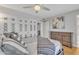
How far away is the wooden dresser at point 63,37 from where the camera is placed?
68.2 inches

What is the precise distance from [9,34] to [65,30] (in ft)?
2.49

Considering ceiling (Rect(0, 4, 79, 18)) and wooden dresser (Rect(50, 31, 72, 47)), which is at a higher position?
ceiling (Rect(0, 4, 79, 18))

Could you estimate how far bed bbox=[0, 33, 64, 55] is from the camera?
1.74 meters

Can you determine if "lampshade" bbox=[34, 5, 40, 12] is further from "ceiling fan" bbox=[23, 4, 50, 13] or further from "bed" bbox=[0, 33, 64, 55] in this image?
"bed" bbox=[0, 33, 64, 55]

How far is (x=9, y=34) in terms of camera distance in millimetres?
1733

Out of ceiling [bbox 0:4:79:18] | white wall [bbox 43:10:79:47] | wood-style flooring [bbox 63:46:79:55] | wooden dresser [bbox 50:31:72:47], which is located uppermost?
ceiling [bbox 0:4:79:18]

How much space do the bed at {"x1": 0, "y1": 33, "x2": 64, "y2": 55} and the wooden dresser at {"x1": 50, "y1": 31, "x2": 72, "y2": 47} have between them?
58 mm

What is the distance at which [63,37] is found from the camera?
5.78 feet

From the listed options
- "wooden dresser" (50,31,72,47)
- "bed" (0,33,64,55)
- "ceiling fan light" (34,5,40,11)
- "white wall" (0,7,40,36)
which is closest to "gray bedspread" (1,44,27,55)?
"bed" (0,33,64,55)

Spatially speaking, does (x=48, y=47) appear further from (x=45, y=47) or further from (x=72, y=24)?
(x=72, y=24)

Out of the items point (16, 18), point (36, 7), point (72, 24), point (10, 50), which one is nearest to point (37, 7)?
point (36, 7)
